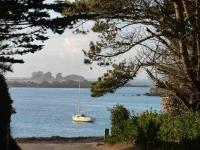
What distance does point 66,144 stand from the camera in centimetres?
3453

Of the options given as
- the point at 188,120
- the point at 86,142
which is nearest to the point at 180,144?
the point at 188,120

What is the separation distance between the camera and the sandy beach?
3130 cm

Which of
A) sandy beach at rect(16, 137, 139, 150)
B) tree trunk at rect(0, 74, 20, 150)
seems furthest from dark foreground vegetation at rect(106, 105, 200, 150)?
tree trunk at rect(0, 74, 20, 150)

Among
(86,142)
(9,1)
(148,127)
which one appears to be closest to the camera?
(9,1)

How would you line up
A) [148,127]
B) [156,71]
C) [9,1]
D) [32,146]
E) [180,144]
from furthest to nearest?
[32,146], [156,71], [148,127], [180,144], [9,1]

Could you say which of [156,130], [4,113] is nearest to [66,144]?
[156,130]

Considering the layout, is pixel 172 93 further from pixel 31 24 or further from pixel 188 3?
pixel 31 24

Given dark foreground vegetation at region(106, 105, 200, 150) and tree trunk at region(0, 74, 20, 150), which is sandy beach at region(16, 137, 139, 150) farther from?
tree trunk at region(0, 74, 20, 150)

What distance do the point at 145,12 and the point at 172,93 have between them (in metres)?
5.30

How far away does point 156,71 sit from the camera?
2980 cm

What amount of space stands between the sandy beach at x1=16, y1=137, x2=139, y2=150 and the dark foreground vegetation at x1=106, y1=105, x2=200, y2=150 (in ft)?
1.73

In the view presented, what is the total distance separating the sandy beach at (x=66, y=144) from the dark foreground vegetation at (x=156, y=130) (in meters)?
0.53

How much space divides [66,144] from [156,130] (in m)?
8.53

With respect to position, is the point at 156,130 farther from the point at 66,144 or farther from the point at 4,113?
the point at 4,113
